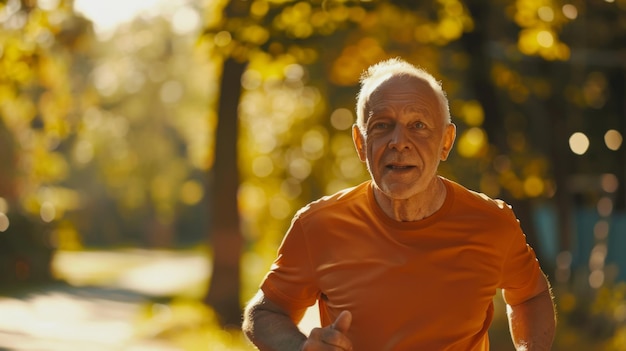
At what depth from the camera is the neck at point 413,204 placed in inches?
132

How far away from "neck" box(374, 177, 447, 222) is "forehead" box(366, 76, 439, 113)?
0.23 m

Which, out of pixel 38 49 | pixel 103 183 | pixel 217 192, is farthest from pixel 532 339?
pixel 103 183

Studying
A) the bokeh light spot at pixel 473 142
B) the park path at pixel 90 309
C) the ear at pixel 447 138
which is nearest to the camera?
the ear at pixel 447 138

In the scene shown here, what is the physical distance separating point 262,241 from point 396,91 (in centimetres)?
2749

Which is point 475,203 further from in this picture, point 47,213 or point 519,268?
point 47,213

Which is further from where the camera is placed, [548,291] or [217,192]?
[217,192]

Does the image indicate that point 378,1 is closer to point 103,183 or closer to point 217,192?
point 217,192

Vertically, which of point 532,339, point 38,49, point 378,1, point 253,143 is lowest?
point 532,339

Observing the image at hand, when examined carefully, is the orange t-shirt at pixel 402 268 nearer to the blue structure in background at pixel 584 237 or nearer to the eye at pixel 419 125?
the eye at pixel 419 125

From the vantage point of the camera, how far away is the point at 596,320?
1476 cm

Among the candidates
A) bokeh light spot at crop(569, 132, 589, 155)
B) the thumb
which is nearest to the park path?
bokeh light spot at crop(569, 132, 589, 155)

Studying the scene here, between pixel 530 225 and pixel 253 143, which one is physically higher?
pixel 253 143

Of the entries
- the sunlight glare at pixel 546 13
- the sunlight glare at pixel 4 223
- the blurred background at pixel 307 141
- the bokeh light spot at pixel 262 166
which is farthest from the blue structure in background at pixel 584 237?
the sunlight glare at pixel 4 223

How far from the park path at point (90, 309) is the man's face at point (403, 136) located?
1173 cm
